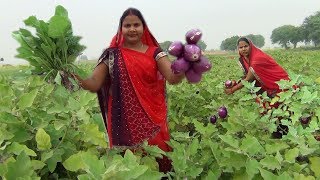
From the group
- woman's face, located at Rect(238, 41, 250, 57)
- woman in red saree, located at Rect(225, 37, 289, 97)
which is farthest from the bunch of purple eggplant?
woman's face, located at Rect(238, 41, 250, 57)

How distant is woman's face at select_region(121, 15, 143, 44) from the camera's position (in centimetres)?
241

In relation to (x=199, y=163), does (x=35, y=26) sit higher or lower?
higher

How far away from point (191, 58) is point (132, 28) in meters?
0.69

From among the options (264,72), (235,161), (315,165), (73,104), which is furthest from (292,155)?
(264,72)

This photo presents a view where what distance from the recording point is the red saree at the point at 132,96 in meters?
2.40

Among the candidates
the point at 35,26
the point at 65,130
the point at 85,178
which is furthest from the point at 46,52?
the point at 85,178

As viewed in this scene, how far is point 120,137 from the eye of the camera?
8.04 ft

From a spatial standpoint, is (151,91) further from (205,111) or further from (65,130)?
(205,111)

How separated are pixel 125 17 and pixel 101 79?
39cm

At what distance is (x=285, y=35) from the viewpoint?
9731 centimetres

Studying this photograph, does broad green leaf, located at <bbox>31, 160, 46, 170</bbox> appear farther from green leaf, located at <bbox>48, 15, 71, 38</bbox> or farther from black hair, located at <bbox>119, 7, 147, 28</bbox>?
black hair, located at <bbox>119, 7, 147, 28</bbox>

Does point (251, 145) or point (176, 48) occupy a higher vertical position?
point (176, 48)

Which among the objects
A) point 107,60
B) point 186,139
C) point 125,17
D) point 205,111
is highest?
point 125,17

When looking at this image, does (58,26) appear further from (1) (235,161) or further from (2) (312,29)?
(2) (312,29)
